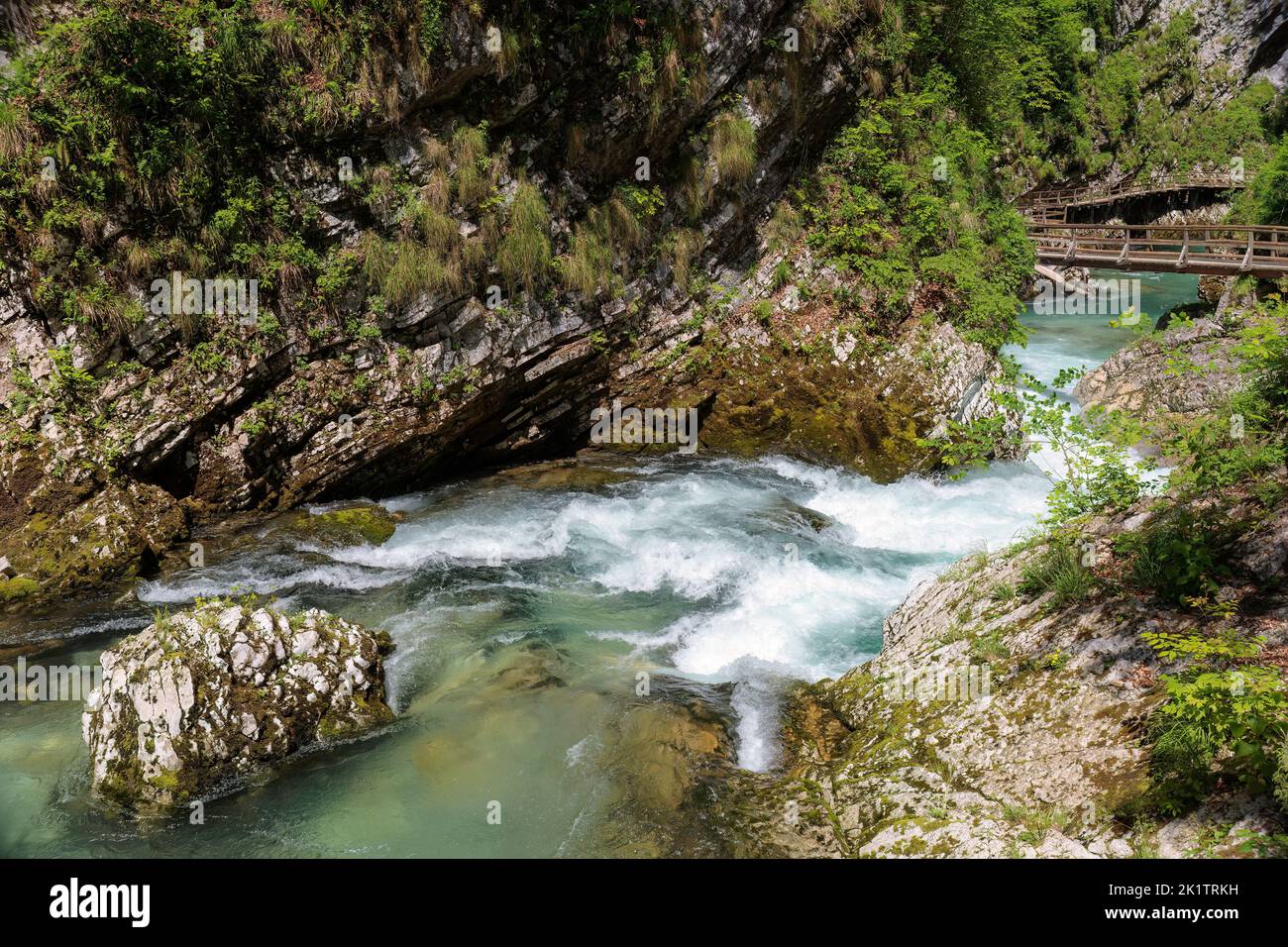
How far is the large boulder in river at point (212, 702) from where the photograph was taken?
593 centimetres

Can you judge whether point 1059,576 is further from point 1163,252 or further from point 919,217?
point 1163,252

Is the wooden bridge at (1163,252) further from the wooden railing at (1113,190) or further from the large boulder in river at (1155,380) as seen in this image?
the large boulder in river at (1155,380)

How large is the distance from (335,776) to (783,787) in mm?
3711

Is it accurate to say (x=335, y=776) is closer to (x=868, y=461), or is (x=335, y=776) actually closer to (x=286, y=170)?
(x=286, y=170)

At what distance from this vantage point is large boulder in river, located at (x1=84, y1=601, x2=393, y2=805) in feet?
19.5

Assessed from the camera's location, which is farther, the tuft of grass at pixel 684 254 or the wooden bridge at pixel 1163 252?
the wooden bridge at pixel 1163 252

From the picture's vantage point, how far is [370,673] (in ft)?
23.5

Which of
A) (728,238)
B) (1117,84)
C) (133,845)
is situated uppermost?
(1117,84)

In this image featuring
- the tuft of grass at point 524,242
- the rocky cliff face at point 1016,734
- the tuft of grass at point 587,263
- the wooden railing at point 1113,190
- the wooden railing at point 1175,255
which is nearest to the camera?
the rocky cliff face at point 1016,734

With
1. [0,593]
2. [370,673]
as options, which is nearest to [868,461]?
[370,673]

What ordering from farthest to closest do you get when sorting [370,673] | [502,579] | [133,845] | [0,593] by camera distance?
[502,579]
[0,593]
[370,673]
[133,845]

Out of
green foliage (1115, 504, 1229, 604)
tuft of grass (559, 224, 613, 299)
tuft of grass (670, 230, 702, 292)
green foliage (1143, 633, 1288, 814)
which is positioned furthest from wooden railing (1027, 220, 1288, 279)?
green foliage (1143, 633, 1288, 814)

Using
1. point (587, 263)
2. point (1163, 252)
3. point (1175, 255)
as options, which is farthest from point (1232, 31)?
point (587, 263)

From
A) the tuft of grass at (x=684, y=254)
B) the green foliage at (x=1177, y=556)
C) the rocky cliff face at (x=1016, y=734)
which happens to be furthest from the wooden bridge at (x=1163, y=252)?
the rocky cliff face at (x=1016, y=734)
